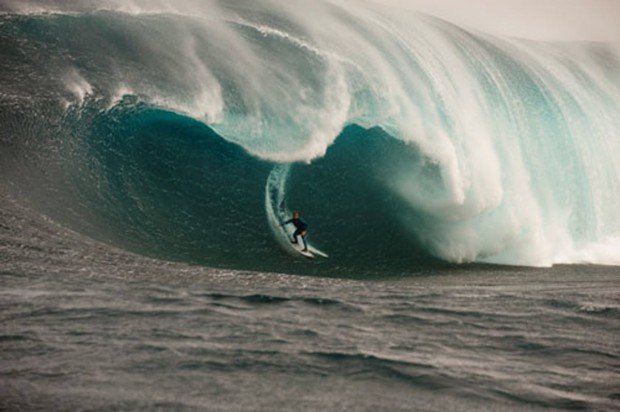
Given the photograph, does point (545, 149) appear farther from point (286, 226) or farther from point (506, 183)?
point (286, 226)

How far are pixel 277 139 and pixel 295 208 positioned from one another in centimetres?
154

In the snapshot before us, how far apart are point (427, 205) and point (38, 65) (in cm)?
645

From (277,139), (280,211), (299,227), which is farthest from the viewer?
(277,139)

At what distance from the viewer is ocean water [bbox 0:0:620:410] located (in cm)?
480

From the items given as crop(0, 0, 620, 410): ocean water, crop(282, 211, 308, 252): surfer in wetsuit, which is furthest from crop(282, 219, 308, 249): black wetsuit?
crop(0, 0, 620, 410): ocean water

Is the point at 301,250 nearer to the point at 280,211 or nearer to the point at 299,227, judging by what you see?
the point at 299,227

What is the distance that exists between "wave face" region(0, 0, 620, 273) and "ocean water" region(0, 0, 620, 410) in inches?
1.7

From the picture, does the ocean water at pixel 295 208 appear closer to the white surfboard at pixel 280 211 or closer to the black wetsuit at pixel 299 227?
the white surfboard at pixel 280 211

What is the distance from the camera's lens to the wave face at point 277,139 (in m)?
10.4

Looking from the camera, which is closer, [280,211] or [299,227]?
[299,227]

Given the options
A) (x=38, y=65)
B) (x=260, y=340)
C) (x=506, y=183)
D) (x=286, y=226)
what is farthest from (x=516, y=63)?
(x=260, y=340)

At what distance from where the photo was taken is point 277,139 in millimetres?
12617

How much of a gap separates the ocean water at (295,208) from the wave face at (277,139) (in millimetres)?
43

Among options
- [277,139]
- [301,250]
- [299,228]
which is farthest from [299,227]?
[277,139]
